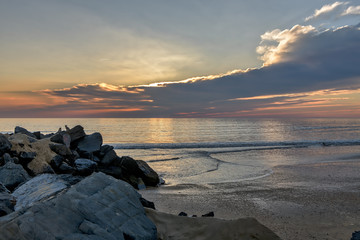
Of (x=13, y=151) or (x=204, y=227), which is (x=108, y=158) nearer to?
(x=13, y=151)

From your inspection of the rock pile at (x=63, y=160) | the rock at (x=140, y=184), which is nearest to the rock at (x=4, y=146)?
the rock pile at (x=63, y=160)

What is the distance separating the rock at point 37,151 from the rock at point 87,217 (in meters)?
6.04

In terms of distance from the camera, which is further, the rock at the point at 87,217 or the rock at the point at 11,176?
→ the rock at the point at 11,176

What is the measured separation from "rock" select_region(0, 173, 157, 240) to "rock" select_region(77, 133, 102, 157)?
978 centimetres

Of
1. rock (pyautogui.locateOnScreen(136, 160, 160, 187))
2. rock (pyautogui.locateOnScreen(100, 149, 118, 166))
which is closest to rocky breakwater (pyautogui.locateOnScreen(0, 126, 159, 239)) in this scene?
rock (pyautogui.locateOnScreen(100, 149, 118, 166))

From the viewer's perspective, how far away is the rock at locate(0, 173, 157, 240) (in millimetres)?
3912

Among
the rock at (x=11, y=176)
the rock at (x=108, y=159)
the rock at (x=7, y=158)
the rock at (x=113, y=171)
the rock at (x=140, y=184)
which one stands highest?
the rock at (x=7, y=158)

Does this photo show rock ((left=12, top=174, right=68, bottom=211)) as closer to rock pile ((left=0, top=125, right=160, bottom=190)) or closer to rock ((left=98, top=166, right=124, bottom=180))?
rock pile ((left=0, top=125, right=160, bottom=190))

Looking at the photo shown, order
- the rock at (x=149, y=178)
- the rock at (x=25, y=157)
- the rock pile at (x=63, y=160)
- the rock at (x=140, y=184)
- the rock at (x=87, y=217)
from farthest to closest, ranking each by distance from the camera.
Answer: the rock at (x=149, y=178) → the rock at (x=140, y=184) → the rock at (x=25, y=157) → the rock pile at (x=63, y=160) → the rock at (x=87, y=217)

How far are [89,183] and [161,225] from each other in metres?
2.09

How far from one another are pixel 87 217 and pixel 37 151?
29.0ft

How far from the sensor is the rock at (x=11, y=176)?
25.8 feet

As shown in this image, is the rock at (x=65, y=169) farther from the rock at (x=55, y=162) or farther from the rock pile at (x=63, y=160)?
the rock at (x=55, y=162)

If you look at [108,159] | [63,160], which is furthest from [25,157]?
[108,159]
